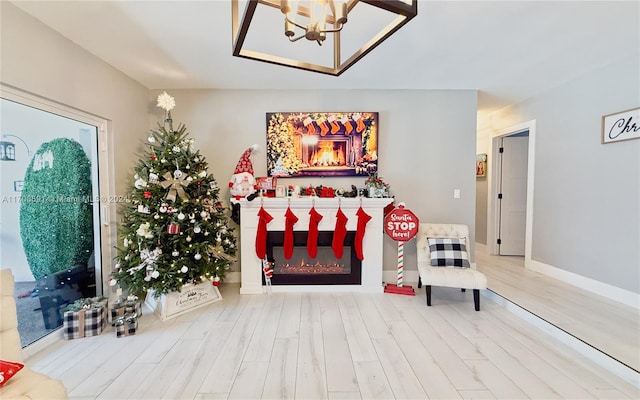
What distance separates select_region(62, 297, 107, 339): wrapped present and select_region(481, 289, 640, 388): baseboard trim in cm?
390

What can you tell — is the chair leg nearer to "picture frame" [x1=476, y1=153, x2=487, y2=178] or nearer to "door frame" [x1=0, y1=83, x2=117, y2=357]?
"picture frame" [x1=476, y1=153, x2=487, y2=178]

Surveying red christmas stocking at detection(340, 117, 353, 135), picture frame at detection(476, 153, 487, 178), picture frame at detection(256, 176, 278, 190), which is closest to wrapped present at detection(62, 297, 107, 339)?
picture frame at detection(256, 176, 278, 190)

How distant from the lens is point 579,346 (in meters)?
2.01

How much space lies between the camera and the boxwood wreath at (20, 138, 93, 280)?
210cm

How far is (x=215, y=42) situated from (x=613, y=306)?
461 cm

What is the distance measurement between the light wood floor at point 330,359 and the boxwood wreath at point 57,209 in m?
0.75

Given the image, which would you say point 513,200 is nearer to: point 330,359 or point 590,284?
point 590,284

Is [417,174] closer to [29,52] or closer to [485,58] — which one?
[485,58]

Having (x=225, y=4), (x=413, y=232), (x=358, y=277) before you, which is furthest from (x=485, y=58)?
(x=358, y=277)

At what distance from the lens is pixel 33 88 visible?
1.95 metres

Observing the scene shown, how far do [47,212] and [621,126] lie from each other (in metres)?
5.55

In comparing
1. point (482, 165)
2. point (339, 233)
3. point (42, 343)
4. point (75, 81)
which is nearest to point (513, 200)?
point (482, 165)

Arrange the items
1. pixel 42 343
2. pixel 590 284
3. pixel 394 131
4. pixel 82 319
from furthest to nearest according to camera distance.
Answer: pixel 394 131
pixel 590 284
pixel 82 319
pixel 42 343

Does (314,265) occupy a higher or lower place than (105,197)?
lower
